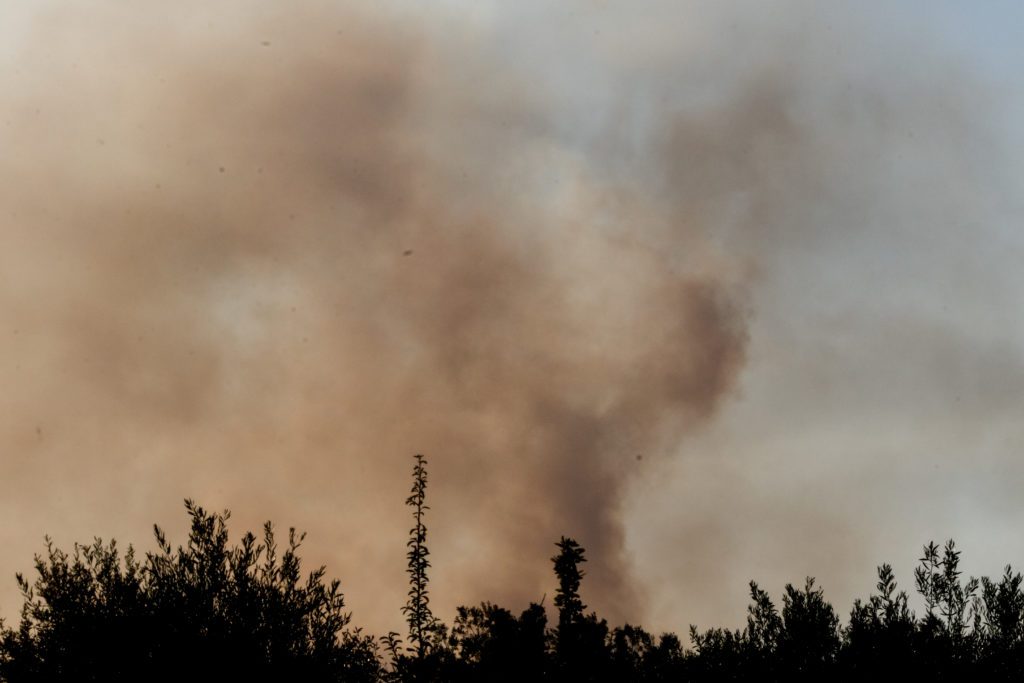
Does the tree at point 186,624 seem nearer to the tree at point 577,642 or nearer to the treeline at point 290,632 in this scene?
the treeline at point 290,632

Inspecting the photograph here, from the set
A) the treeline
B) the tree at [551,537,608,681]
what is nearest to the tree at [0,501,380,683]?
the treeline

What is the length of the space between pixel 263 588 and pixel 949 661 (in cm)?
1870

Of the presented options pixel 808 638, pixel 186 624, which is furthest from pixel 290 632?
pixel 808 638

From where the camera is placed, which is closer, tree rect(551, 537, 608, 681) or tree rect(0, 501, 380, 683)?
tree rect(0, 501, 380, 683)

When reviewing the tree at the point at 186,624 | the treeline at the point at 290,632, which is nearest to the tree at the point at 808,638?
the treeline at the point at 290,632

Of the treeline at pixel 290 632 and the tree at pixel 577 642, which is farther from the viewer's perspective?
Result: the tree at pixel 577 642

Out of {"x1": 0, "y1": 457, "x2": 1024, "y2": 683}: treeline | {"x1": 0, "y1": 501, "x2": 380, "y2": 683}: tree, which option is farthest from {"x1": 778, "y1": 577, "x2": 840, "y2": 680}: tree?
{"x1": 0, "y1": 501, "x2": 380, "y2": 683}: tree

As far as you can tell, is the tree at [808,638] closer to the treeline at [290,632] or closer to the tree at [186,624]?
the treeline at [290,632]

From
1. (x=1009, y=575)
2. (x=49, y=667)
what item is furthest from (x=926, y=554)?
(x=49, y=667)

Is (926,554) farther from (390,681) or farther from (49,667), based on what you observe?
(49,667)

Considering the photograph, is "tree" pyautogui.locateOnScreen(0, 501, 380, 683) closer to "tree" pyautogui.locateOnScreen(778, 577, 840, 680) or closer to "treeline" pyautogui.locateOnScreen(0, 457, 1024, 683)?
"treeline" pyautogui.locateOnScreen(0, 457, 1024, 683)

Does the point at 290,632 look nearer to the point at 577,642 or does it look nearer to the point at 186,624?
the point at 186,624

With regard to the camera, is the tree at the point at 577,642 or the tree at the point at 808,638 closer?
the tree at the point at 808,638

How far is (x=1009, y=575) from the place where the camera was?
2484 cm
